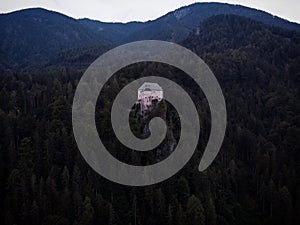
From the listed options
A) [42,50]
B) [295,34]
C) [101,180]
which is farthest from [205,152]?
[42,50]

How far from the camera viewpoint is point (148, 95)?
5062 centimetres

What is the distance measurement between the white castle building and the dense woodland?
8.09ft

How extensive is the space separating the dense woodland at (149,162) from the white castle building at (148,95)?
2465 millimetres

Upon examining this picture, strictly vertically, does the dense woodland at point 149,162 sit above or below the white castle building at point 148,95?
below

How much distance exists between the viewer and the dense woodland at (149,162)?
37.3m

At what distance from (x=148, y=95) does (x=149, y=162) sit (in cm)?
1174

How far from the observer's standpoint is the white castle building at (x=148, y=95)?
5012cm

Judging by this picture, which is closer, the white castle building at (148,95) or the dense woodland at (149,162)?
the dense woodland at (149,162)

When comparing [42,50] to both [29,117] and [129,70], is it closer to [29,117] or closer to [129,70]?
[129,70]

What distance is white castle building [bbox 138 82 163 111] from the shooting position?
50125 millimetres

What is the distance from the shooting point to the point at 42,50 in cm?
19975

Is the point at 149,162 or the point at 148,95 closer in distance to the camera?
the point at 149,162

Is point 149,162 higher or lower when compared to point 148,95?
lower

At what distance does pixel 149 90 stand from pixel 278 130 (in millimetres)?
29079
